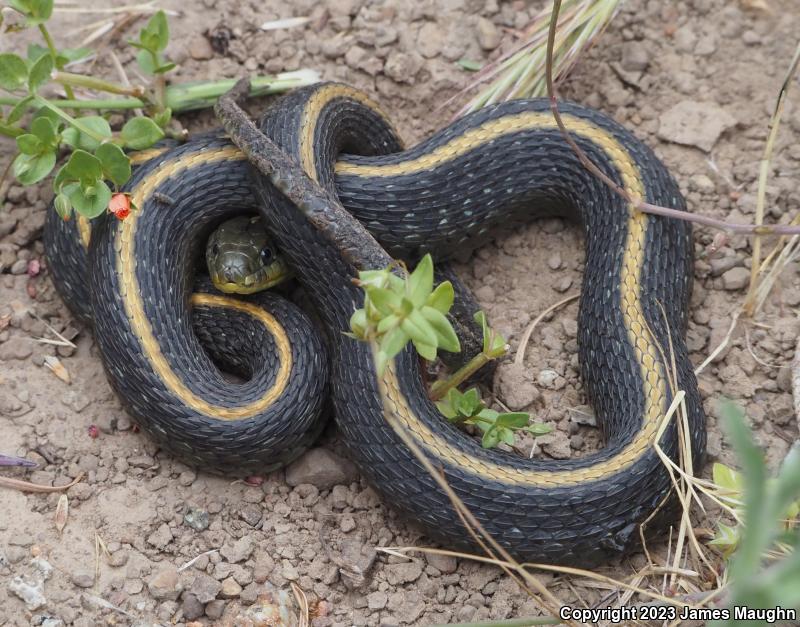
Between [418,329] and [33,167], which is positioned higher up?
[418,329]

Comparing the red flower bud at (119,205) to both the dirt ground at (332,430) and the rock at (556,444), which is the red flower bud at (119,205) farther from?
the rock at (556,444)

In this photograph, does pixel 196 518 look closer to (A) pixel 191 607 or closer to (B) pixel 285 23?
(A) pixel 191 607

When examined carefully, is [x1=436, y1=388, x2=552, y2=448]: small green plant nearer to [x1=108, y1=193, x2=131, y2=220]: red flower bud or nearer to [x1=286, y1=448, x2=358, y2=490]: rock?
[x1=286, y1=448, x2=358, y2=490]: rock

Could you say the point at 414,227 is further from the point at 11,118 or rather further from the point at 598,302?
the point at 11,118

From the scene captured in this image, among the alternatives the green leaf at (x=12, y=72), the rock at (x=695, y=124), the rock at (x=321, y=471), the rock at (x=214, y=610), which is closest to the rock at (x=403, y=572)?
the rock at (x=321, y=471)

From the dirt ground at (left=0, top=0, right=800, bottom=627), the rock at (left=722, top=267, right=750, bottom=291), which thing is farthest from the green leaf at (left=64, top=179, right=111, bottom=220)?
the rock at (left=722, top=267, right=750, bottom=291)

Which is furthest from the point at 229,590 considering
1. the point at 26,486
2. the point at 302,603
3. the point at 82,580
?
the point at 26,486

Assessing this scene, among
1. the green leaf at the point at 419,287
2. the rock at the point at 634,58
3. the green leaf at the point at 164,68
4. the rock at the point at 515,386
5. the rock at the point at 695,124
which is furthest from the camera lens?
the rock at the point at 634,58

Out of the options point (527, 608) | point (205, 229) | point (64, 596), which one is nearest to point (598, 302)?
point (527, 608)
